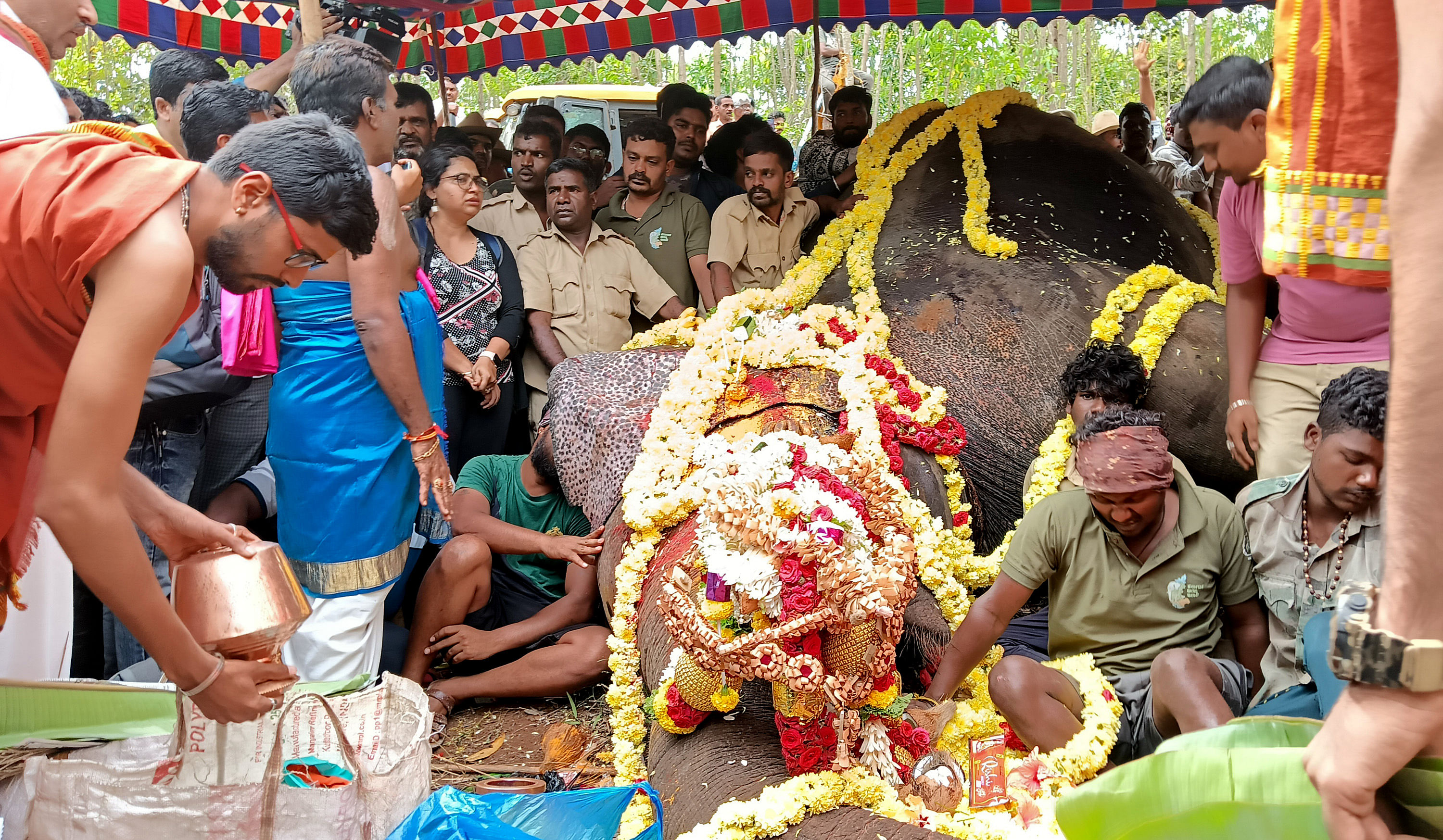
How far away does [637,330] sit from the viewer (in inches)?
202

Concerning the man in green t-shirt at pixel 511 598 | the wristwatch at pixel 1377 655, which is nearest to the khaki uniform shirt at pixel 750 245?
the man in green t-shirt at pixel 511 598

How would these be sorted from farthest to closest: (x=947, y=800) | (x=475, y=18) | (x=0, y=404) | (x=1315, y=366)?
(x=475, y=18)
(x=1315, y=366)
(x=947, y=800)
(x=0, y=404)

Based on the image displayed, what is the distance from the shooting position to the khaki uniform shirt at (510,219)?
510 centimetres

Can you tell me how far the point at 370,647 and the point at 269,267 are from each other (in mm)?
1658

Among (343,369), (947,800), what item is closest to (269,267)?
(343,369)

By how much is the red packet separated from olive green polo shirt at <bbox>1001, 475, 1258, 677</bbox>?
37cm

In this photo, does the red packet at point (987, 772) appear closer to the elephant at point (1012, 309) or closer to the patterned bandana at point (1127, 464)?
the elephant at point (1012, 309)

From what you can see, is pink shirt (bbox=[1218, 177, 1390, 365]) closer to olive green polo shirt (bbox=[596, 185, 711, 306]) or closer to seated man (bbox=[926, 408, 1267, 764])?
seated man (bbox=[926, 408, 1267, 764])

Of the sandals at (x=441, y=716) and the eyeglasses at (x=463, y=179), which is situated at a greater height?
the eyeglasses at (x=463, y=179)

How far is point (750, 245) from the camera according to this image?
5.15 metres

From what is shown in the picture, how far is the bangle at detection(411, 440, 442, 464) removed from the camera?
3.17 meters

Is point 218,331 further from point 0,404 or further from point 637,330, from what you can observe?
point 637,330

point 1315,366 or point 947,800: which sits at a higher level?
point 1315,366

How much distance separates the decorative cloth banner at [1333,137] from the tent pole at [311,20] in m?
3.78
